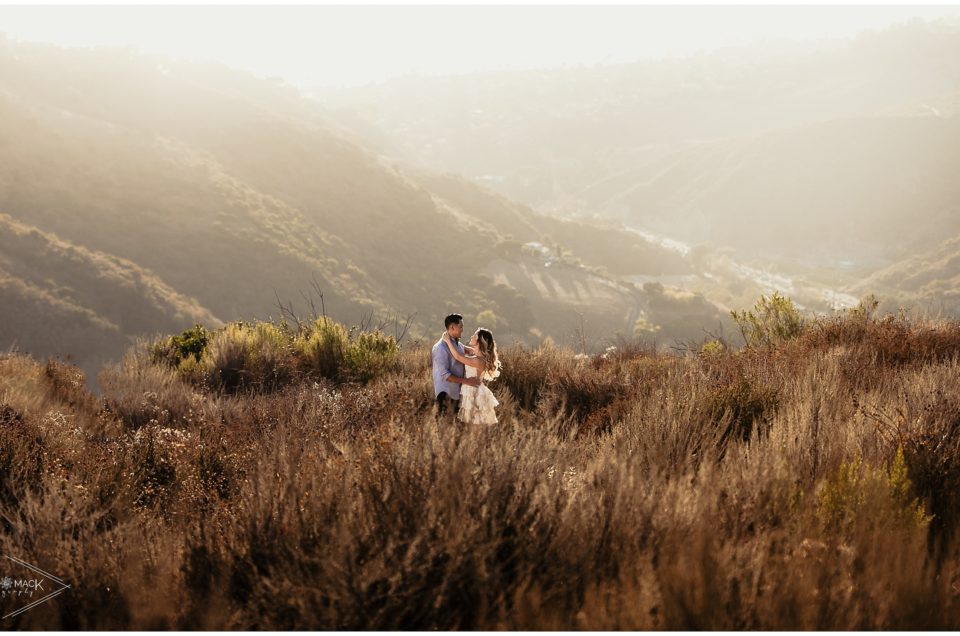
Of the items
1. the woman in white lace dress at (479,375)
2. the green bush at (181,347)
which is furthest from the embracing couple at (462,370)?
the green bush at (181,347)

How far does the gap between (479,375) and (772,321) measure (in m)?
6.97

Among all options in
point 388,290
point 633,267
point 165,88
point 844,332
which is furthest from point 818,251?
point 844,332

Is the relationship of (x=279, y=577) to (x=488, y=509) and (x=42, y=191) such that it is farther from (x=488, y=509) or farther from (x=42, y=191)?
(x=42, y=191)

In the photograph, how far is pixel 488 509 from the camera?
10.9 feet

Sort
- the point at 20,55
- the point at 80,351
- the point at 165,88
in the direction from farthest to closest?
1. the point at 165,88
2. the point at 20,55
3. the point at 80,351

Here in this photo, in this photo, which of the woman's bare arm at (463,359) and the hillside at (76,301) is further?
the hillside at (76,301)

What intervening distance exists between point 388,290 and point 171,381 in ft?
253

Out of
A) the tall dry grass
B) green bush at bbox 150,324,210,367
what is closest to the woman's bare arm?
the tall dry grass

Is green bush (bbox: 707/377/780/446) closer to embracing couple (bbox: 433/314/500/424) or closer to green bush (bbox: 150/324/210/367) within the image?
embracing couple (bbox: 433/314/500/424)

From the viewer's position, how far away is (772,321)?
38.5ft

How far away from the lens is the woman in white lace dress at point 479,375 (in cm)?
642

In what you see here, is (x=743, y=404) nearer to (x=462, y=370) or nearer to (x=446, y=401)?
(x=462, y=370)

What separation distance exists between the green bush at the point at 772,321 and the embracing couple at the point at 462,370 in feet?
19.1

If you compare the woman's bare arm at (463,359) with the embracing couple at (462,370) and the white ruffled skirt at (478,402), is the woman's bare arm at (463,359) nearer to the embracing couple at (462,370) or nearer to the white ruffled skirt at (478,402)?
the embracing couple at (462,370)
